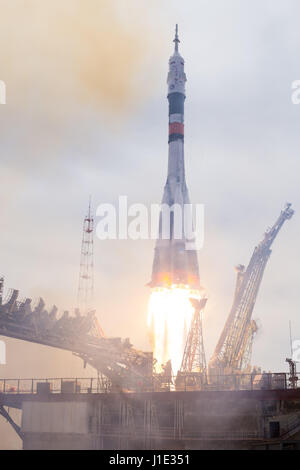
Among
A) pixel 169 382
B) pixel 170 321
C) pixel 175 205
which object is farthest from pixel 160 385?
pixel 175 205

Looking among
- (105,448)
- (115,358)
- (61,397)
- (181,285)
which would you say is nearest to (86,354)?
(115,358)

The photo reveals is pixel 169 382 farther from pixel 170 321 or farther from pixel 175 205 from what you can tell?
pixel 175 205

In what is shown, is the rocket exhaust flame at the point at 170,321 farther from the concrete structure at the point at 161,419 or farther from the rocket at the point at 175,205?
the concrete structure at the point at 161,419

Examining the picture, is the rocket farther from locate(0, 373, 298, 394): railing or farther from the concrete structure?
the concrete structure

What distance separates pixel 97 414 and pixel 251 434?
1763 centimetres

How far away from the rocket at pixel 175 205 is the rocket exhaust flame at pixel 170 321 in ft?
7.27

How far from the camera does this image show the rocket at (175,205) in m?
94.6

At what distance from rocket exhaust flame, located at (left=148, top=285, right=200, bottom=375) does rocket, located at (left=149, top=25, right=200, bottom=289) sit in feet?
7.27

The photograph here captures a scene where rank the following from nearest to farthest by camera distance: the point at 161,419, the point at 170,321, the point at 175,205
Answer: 1. the point at 161,419
2. the point at 170,321
3. the point at 175,205

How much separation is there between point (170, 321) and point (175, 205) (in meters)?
18.7

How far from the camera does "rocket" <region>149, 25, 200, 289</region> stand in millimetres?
94625

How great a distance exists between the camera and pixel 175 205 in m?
96.7

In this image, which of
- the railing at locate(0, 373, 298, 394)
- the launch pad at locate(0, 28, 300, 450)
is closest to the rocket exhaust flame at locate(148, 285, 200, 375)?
the launch pad at locate(0, 28, 300, 450)
